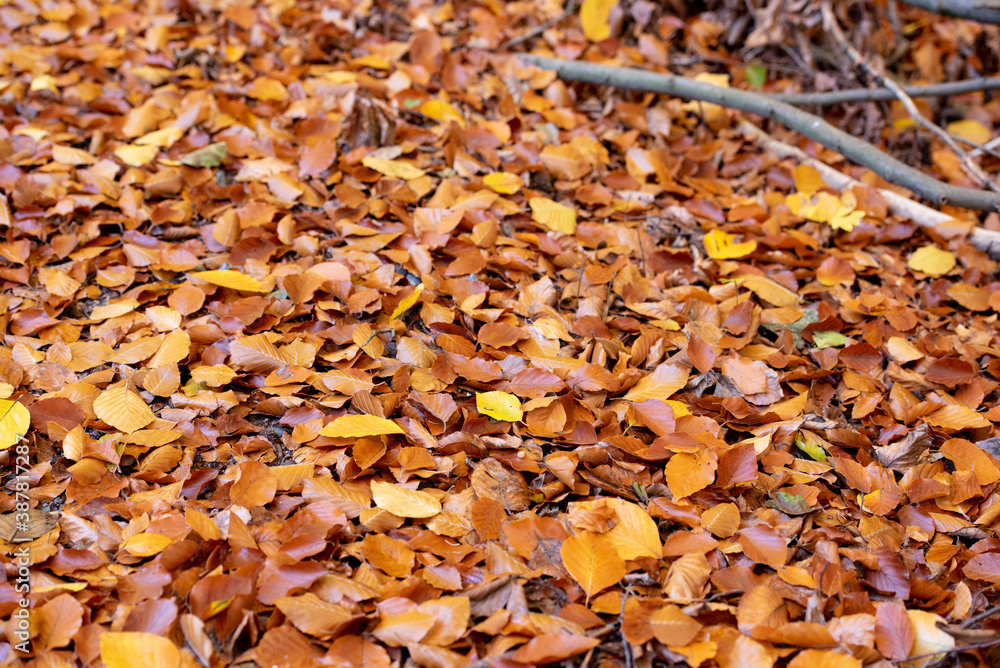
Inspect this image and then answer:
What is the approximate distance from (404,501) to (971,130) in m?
3.31

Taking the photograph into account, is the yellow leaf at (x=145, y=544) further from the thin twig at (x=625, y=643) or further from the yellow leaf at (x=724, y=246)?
the yellow leaf at (x=724, y=246)

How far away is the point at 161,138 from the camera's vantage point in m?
2.45

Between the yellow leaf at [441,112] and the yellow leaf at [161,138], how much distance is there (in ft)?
3.09

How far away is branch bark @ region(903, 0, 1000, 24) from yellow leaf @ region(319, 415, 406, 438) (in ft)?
9.53

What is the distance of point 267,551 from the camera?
1309 mm

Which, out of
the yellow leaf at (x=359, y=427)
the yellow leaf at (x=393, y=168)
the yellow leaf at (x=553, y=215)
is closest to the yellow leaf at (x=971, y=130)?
the yellow leaf at (x=553, y=215)

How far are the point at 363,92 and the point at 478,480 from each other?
5.76 ft

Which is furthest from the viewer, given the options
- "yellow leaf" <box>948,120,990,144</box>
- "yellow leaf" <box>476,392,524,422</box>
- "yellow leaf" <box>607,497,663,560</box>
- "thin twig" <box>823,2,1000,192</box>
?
"yellow leaf" <box>948,120,990,144</box>

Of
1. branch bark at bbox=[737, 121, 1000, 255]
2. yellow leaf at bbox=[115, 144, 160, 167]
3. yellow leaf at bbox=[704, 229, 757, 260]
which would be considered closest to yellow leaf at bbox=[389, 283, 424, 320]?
yellow leaf at bbox=[704, 229, 757, 260]

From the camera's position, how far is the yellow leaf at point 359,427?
148 cm

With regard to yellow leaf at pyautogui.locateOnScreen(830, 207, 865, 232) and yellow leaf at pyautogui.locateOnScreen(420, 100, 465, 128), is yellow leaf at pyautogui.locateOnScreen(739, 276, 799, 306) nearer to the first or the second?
yellow leaf at pyautogui.locateOnScreen(830, 207, 865, 232)

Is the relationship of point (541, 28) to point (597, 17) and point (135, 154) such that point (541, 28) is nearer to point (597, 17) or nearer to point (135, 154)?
point (597, 17)

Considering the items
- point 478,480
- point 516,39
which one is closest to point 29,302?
point 478,480

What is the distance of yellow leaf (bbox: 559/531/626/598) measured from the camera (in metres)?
1.29
